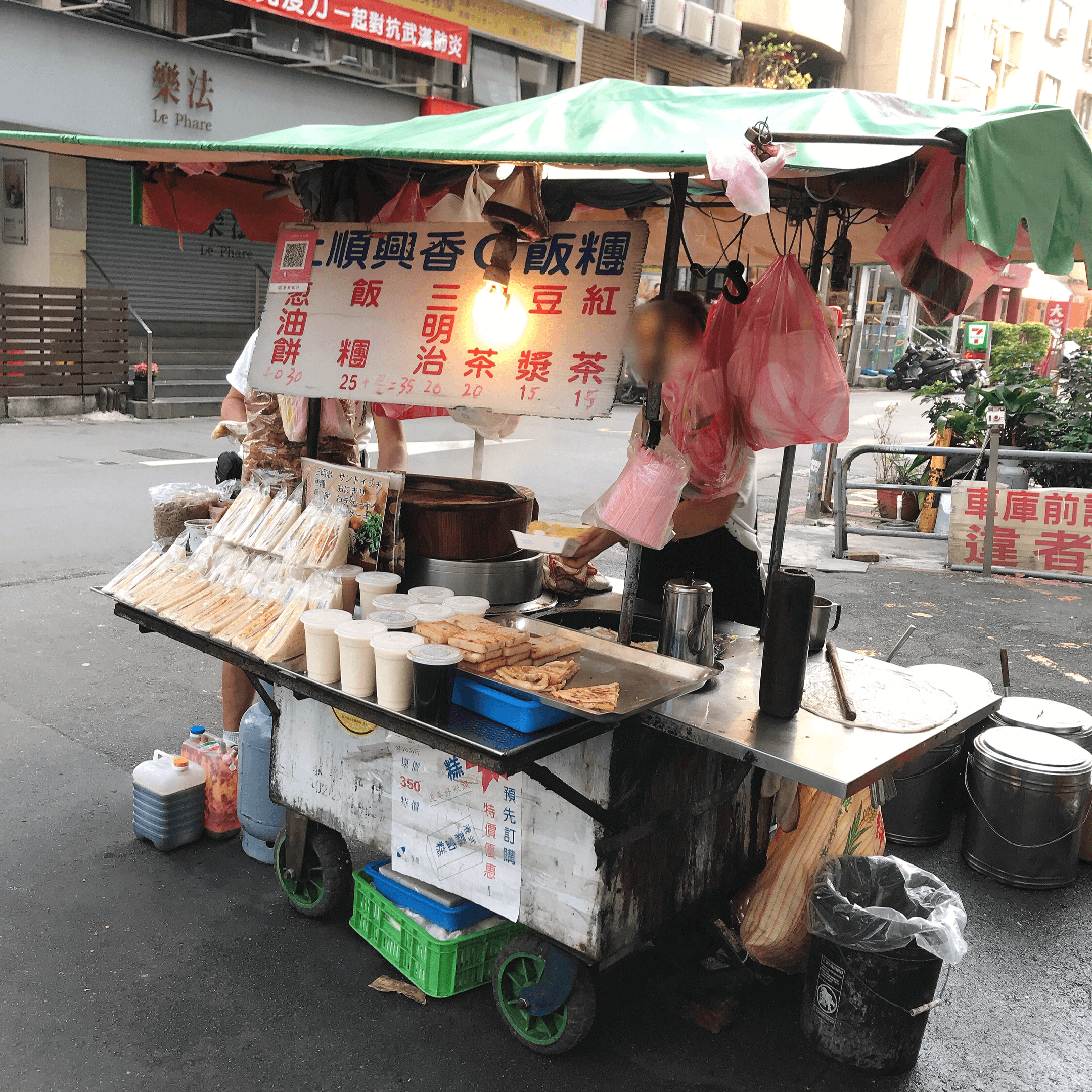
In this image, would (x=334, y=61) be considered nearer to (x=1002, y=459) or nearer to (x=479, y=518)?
(x=1002, y=459)

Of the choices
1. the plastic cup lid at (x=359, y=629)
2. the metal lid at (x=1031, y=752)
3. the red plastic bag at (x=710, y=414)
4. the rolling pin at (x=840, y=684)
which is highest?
the red plastic bag at (x=710, y=414)

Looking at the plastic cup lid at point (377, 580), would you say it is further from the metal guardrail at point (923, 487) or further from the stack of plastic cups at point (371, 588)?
the metal guardrail at point (923, 487)

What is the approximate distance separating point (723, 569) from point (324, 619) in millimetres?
1737

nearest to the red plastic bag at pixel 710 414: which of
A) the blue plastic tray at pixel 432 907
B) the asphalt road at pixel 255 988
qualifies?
the blue plastic tray at pixel 432 907

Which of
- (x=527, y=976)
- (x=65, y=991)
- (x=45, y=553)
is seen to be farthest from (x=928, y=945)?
(x=45, y=553)

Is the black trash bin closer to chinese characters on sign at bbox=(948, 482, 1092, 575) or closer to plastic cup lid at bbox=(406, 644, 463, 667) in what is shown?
plastic cup lid at bbox=(406, 644, 463, 667)

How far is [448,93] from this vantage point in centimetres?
1892

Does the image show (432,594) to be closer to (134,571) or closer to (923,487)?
(134,571)

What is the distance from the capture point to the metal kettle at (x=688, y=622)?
314 centimetres

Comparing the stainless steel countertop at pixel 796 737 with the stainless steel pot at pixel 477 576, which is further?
the stainless steel pot at pixel 477 576

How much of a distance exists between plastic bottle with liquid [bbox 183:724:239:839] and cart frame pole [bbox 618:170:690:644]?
5.90 ft

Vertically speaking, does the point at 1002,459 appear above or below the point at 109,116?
below

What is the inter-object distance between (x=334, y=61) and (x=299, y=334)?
48.9 feet

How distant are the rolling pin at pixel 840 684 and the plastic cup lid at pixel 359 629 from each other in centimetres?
137
